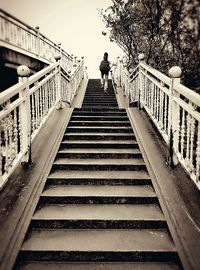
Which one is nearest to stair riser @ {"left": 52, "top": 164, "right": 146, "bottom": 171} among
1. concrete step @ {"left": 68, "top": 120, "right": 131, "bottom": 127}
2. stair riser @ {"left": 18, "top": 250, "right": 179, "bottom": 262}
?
stair riser @ {"left": 18, "top": 250, "right": 179, "bottom": 262}

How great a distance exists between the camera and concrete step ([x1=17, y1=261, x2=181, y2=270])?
2871 millimetres

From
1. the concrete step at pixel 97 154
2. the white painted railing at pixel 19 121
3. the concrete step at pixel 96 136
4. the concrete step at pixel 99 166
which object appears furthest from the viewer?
the concrete step at pixel 96 136

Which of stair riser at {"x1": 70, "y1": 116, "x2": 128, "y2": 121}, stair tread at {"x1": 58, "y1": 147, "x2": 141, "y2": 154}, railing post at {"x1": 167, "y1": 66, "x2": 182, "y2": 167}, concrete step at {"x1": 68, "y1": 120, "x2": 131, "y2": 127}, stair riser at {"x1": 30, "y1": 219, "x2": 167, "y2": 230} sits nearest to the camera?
stair riser at {"x1": 30, "y1": 219, "x2": 167, "y2": 230}

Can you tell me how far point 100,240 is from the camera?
3154 millimetres

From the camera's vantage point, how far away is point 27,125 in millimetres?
4273

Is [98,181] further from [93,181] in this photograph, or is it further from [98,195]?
[98,195]

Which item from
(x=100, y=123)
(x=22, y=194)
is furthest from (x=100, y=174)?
(x=100, y=123)

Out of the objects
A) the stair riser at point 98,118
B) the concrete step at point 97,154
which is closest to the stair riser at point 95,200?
the concrete step at point 97,154

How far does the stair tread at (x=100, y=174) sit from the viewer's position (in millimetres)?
4297

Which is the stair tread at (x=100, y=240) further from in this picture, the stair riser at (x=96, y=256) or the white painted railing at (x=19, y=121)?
the white painted railing at (x=19, y=121)

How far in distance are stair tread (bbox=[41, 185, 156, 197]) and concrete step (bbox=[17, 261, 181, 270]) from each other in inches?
40.3

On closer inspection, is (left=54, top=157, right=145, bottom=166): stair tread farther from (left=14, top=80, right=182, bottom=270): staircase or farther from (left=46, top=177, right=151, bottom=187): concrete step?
(left=46, top=177, right=151, bottom=187): concrete step

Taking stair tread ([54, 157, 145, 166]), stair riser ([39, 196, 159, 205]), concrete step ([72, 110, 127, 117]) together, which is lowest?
stair riser ([39, 196, 159, 205])

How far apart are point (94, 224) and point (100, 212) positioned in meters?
0.21
